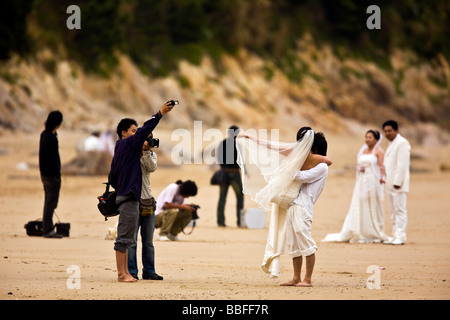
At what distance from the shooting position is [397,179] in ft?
46.4

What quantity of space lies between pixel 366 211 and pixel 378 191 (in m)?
0.40

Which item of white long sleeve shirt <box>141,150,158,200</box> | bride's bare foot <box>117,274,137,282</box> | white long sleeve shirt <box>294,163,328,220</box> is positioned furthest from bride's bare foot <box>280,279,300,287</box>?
white long sleeve shirt <box>141,150,158,200</box>

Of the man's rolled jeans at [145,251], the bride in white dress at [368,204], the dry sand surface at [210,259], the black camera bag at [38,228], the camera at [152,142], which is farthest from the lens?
the bride in white dress at [368,204]

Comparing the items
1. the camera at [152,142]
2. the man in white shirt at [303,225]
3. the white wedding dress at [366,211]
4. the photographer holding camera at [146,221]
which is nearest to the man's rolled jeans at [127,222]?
the photographer holding camera at [146,221]

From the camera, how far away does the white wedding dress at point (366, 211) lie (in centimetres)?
1436

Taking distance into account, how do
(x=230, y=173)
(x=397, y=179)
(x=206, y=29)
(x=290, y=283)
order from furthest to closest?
(x=206, y=29) → (x=230, y=173) → (x=397, y=179) → (x=290, y=283)

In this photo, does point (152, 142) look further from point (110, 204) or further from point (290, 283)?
point (290, 283)

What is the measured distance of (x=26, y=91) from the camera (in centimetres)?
3462

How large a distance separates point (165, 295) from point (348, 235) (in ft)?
21.5

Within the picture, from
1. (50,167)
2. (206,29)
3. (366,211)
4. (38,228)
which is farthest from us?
(206,29)

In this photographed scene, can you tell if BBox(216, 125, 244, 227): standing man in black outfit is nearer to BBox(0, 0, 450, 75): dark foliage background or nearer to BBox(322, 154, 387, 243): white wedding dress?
BBox(322, 154, 387, 243): white wedding dress

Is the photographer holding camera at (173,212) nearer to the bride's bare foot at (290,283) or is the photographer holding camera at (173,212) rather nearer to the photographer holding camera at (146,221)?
the photographer holding camera at (146,221)

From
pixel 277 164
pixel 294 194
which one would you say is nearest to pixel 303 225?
pixel 294 194

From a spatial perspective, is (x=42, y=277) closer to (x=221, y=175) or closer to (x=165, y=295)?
(x=165, y=295)
